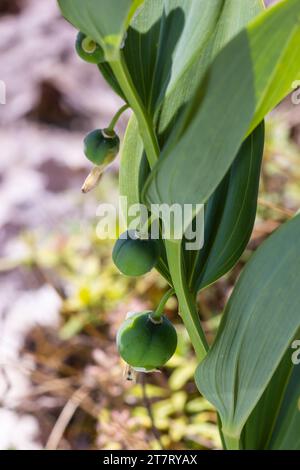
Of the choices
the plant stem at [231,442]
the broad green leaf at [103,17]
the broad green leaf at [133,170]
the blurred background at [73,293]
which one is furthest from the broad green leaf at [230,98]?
the blurred background at [73,293]

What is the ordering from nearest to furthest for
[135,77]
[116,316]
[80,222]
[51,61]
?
[135,77] → [116,316] → [80,222] → [51,61]

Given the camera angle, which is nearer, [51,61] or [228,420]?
[228,420]

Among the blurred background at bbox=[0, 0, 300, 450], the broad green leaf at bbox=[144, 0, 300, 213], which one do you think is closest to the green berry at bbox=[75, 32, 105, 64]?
the broad green leaf at bbox=[144, 0, 300, 213]

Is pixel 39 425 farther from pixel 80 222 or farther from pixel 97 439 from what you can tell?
pixel 80 222

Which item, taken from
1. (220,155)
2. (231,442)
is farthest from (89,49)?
(231,442)

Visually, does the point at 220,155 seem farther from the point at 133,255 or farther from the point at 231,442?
the point at 231,442
